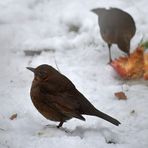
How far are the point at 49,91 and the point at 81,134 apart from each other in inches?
18.0

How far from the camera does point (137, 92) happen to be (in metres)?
6.43

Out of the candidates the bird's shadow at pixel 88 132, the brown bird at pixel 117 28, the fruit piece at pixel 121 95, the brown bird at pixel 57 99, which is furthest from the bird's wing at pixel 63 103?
the brown bird at pixel 117 28

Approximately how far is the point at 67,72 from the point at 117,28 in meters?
1.24

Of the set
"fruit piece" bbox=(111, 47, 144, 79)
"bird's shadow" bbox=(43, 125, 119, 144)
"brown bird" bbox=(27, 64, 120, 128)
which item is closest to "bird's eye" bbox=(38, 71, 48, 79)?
"brown bird" bbox=(27, 64, 120, 128)

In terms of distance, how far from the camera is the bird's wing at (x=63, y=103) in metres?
4.87

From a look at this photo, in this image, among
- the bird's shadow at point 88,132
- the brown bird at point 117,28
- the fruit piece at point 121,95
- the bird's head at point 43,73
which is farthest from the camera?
the brown bird at point 117,28

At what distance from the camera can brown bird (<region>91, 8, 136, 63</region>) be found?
775cm

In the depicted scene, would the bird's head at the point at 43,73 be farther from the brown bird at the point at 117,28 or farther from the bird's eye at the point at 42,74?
the brown bird at the point at 117,28

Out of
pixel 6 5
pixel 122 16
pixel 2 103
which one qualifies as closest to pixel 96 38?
pixel 122 16

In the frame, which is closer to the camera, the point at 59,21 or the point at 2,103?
the point at 2,103

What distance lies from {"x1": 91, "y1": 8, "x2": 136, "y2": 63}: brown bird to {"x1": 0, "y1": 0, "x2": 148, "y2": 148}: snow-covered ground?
0.83 feet

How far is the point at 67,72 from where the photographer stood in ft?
23.1

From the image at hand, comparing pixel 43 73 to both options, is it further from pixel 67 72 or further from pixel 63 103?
pixel 67 72

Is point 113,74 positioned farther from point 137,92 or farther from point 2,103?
point 2,103
